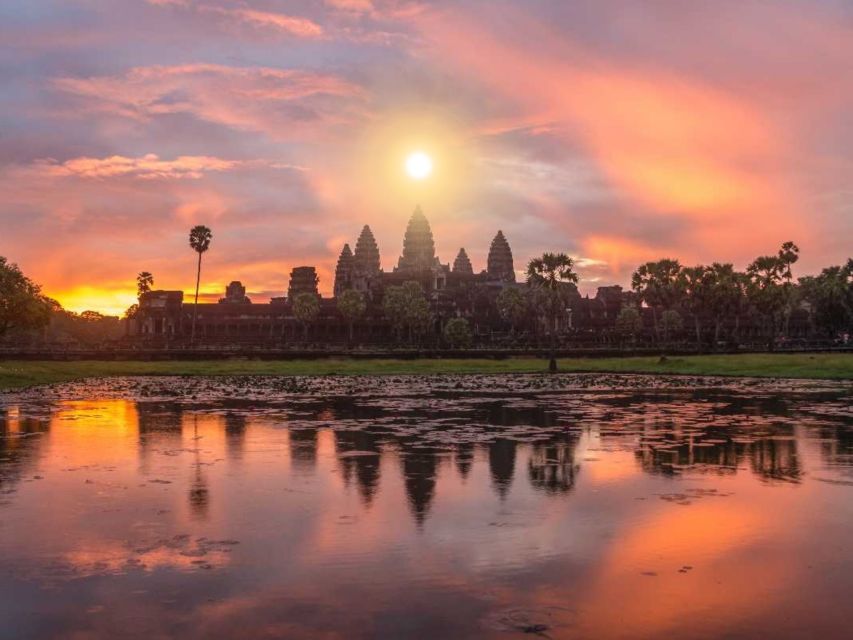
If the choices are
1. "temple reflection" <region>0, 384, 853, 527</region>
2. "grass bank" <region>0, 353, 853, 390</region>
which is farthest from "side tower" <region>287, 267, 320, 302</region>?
"temple reflection" <region>0, 384, 853, 527</region>

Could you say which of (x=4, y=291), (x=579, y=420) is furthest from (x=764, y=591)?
(x=4, y=291)

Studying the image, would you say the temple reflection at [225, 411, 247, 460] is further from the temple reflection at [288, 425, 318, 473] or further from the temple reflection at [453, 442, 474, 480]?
the temple reflection at [453, 442, 474, 480]

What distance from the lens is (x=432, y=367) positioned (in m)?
75.7

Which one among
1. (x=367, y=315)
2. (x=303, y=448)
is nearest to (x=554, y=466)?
(x=303, y=448)

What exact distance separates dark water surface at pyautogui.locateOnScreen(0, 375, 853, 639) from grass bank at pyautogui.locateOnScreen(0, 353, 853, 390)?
35.3 m

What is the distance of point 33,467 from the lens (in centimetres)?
1975

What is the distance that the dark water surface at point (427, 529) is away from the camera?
943cm

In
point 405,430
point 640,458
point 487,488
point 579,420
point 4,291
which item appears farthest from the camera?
point 4,291

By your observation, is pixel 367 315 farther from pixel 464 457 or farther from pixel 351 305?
pixel 464 457

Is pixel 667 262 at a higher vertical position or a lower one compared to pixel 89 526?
higher

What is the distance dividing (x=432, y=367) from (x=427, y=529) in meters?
62.2

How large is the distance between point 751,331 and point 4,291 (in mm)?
126792

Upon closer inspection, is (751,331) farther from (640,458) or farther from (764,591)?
(764,591)

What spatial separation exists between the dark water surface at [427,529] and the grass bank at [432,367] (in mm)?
35329
